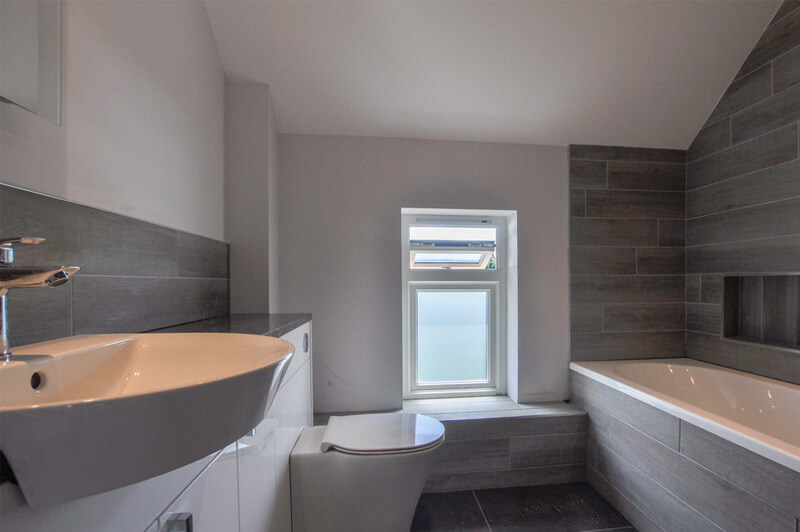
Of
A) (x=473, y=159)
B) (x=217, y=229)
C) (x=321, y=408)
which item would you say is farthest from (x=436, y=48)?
(x=321, y=408)

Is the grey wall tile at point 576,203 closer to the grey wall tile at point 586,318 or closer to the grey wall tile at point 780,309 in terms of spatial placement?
the grey wall tile at point 586,318

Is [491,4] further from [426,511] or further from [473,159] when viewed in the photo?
[426,511]

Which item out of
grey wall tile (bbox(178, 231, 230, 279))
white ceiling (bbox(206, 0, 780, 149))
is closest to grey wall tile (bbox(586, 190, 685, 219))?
white ceiling (bbox(206, 0, 780, 149))

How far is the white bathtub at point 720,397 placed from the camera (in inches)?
46.0

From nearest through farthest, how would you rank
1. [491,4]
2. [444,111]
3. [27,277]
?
[27,277] → [491,4] → [444,111]

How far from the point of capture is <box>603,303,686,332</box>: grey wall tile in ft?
7.14

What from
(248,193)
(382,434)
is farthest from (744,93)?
(248,193)

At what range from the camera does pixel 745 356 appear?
73.3 inches

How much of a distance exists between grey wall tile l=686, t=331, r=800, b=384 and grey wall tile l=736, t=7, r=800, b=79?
1.50m

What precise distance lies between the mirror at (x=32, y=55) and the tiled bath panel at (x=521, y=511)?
1.95 m

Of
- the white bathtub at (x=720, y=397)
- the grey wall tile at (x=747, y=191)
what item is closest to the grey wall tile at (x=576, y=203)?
the grey wall tile at (x=747, y=191)

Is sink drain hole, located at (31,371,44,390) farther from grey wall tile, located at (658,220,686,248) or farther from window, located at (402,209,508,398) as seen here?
grey wall tile, located at (658,220,686,248)

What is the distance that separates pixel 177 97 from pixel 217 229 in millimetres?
577

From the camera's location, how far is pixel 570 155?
84.9 inches
